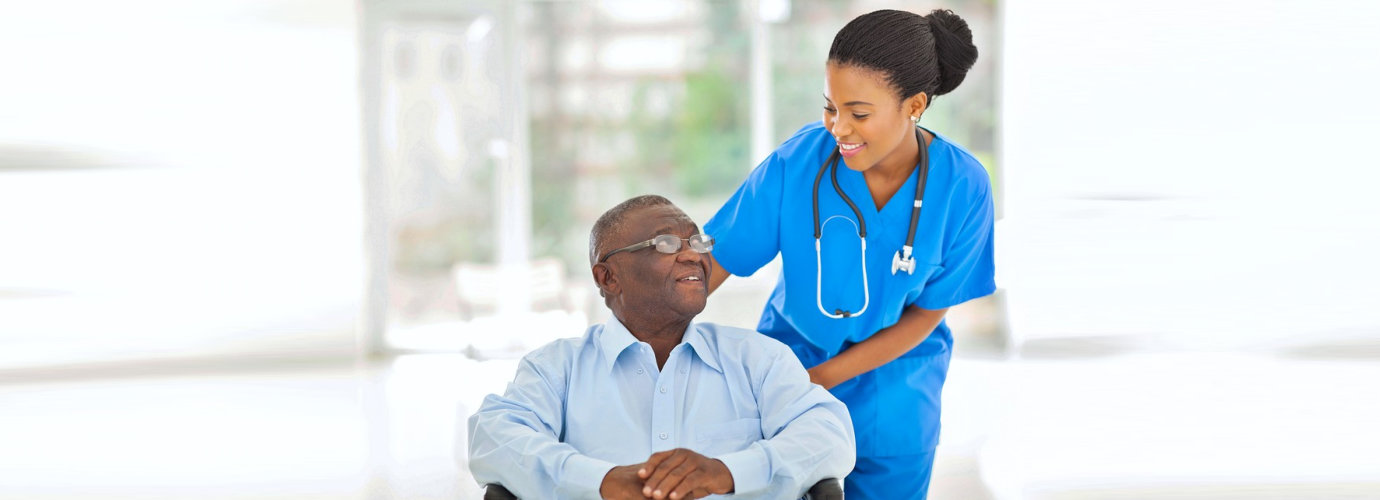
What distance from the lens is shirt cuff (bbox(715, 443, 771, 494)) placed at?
1540mm

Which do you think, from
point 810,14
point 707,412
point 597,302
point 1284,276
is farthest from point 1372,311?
point 707,412

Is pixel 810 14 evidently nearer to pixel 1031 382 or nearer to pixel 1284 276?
pixel 1031 382

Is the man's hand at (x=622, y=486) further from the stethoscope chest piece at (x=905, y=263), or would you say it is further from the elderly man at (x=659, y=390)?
the stethoscope chest piece at (x=905, y=263)

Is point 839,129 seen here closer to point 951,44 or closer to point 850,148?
point 850,148

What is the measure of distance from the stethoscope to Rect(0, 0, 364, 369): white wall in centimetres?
484

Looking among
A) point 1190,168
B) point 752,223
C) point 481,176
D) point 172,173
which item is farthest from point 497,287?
point 752,223

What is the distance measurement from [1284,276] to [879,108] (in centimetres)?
477

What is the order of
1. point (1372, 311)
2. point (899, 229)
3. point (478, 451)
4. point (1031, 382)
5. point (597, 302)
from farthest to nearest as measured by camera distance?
1. point (597, 302)
2. point (1372, 311)
3. point (1031, 382)
4. point (899, 229)
5. point (478, 451)

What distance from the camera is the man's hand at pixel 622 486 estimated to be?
1.51 meters

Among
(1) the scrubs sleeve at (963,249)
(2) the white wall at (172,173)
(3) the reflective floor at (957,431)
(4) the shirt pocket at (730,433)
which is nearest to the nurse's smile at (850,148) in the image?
(1) the scrubs sleeve at (963,249)

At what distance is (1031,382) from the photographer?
530 cm

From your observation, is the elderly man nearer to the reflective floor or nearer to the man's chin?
the man's chin

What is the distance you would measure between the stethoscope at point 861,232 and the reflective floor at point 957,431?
148 centimetres

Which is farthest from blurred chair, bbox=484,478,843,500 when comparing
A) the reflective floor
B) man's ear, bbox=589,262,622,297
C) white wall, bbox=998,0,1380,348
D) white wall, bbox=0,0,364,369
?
white wall, bbox=0,0,364,369
